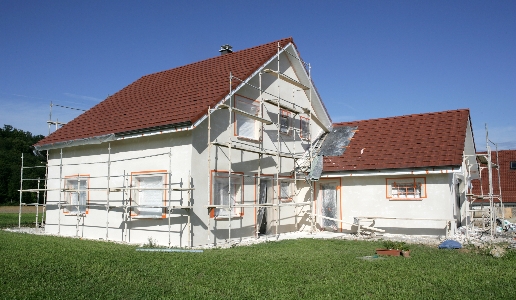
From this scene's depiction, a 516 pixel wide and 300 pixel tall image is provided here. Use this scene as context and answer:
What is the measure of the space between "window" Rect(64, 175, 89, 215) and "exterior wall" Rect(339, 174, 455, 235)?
31.8ft

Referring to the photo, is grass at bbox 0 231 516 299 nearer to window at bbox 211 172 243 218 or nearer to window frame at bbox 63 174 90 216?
window at bbox 211 172 243 218

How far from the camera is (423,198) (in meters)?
16.4

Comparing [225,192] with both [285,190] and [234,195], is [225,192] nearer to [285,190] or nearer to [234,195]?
[234,195]

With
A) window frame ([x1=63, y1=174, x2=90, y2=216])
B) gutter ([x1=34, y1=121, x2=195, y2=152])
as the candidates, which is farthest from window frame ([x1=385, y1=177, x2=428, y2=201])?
window frame ([x1=63, y1=174, x2=90, y2=216])

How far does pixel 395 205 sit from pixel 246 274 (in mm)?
9829

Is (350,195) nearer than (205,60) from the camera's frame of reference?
Yes

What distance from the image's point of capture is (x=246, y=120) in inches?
637

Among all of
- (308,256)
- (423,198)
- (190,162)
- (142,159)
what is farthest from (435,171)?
(142,159)

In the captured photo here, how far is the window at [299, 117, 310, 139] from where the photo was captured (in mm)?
19353

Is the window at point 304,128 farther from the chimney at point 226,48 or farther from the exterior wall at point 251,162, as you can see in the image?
the chimney at point 226,48

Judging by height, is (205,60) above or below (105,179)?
above

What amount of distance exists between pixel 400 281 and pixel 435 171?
875cm

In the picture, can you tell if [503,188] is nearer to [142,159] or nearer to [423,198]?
[423,198]

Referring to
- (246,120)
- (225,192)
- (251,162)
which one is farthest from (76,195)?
(246,120)
